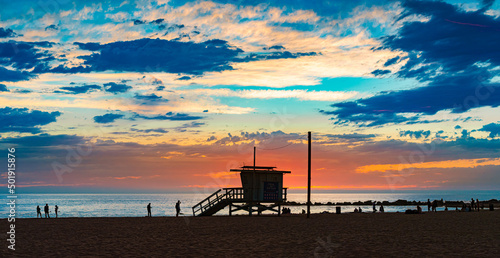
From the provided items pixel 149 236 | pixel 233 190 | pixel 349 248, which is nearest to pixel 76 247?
pixel 149 236

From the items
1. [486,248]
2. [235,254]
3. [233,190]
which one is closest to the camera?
[235,254]

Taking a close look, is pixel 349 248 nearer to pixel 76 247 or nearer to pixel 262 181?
pixel 76 247

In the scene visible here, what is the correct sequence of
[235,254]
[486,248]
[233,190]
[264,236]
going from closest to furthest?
[235,254] < [486,248] < [264,236] < [233,190]

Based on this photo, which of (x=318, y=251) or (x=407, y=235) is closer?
(x=318, y=251)

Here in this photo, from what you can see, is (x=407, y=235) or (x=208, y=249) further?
(x=407, y=235)

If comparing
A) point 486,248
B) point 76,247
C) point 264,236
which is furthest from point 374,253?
point 76,247

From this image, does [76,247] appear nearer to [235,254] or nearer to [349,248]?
[235,254]

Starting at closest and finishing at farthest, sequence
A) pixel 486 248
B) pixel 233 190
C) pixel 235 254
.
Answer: pixel 235 254
pixel 486 248
pixel 233 190

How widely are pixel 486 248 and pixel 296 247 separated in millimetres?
7047

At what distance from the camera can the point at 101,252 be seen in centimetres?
1653

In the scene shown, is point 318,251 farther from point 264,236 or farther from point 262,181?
point 262,181

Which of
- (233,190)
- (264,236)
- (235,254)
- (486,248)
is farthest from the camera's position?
(233,190)

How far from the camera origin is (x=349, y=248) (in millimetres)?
17453

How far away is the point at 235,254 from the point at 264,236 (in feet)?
22.4
